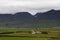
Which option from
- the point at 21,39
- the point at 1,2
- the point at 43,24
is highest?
the point at 1,2

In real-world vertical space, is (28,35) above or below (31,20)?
below

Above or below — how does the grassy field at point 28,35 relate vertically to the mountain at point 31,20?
below

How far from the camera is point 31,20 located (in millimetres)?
1263

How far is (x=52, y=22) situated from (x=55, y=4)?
0.16 meters

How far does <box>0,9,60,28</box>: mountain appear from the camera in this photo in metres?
1.25

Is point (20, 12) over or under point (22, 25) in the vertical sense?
over

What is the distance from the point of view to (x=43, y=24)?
4.10ft

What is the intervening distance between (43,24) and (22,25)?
0.60ft

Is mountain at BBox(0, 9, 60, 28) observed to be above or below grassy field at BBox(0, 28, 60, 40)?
above

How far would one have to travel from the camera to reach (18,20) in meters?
1.28

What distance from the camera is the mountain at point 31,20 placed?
125 cm

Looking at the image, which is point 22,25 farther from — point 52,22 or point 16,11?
point 52,22

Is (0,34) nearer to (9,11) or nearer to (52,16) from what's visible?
(9,11)

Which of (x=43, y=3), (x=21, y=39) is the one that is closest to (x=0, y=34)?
(x=21, y=39)
